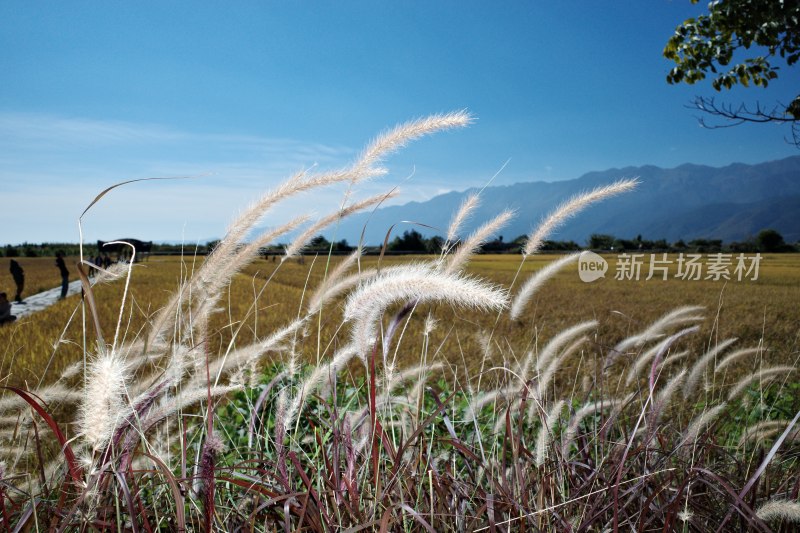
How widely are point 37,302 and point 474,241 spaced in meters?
7.38

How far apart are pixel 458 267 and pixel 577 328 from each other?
25.0 inches

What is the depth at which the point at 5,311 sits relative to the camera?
6211mm

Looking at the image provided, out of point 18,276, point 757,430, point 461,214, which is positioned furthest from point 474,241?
point 18,276

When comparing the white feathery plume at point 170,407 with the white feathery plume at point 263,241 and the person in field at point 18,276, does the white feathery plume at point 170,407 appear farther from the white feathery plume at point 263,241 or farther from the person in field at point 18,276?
the person in field at point 18,276

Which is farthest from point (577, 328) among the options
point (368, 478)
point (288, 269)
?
point (288, 269)

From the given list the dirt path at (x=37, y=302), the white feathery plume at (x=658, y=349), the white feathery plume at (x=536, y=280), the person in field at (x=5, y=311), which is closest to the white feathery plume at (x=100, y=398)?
the white feathery plume at (x=536, y=280)

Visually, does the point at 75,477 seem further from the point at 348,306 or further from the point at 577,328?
the point at 577,328

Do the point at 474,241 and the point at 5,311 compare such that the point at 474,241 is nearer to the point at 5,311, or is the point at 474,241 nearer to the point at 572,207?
the point at 572,207

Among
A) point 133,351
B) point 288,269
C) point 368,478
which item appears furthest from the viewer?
point 288,269

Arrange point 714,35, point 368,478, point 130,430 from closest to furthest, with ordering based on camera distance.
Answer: point 130,430
point 368,478
point 714,35

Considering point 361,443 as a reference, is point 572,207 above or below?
above

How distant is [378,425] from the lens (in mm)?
1705

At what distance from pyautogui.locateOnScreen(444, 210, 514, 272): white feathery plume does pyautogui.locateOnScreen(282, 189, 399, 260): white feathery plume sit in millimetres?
351

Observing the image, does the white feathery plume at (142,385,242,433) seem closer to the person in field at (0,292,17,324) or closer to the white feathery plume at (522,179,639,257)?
the white feathery plume at (522,179,639,257)
